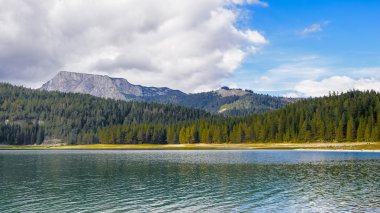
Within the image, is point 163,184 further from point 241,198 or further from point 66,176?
point 66,176

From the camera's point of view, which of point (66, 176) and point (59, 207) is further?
point (66, 176)

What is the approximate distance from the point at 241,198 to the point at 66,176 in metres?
34.4

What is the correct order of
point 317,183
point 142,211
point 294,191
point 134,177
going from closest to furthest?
point 142,211, point 294,191, point 317,183, point 134,177

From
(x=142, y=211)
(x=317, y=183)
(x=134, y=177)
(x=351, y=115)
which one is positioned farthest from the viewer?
(x=351, y=115)

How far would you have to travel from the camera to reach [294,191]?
4416 centimetres

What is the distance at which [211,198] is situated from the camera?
40.3 meters

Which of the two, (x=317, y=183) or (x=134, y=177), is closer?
(x=317, y=183)

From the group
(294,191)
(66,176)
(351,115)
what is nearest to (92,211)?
(294,191)

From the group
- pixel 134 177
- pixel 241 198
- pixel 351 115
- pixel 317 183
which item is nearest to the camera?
pixel 241 198

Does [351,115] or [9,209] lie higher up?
[351,115]

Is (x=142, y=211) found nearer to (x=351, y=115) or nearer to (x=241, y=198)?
(x=241, y=198)

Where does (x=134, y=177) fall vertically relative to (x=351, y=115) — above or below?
below

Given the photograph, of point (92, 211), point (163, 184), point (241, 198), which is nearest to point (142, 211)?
point (92, 211)

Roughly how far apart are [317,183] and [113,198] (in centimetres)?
2743
